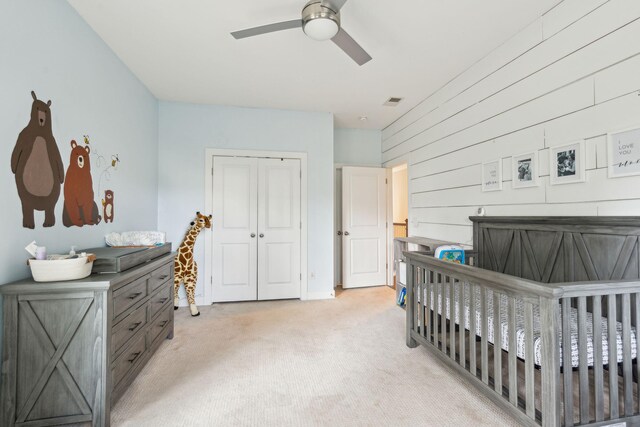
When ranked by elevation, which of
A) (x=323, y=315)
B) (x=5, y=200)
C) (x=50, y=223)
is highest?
(x=5, y=200)

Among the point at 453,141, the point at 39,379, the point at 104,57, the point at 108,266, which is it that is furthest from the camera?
the point at 453,141

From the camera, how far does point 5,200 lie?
5.07 ft

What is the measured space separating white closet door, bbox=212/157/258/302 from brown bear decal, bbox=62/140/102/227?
1660 millimetres

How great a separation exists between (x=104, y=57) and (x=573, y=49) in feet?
11.5

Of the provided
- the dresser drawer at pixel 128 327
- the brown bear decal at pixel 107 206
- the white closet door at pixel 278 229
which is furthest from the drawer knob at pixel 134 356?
the white closet door at pixel 278 229

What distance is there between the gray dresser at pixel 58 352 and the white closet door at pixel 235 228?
7.46 ft

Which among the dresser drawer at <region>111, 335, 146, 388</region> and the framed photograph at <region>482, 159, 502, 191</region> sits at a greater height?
the framed photograph at <region>482, 159, 502, 191</region>

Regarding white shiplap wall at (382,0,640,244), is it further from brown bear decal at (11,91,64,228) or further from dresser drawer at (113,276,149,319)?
brown bear decal at (11,91,64,228)

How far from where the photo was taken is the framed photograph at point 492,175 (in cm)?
255

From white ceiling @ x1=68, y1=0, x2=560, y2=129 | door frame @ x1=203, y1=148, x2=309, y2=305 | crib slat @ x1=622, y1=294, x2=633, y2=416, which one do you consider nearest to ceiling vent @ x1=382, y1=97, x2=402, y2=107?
white ceiling @ x1=68, y1=0, x2=560, y2=129

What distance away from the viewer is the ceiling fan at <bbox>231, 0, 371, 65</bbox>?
1802mm

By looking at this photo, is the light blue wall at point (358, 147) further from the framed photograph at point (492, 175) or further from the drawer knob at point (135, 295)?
the drawer knob at point (135, 295)

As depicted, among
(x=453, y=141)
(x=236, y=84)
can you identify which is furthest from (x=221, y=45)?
(x=453, y=141)

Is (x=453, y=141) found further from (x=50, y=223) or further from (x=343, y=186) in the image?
(x=50, y=223)
